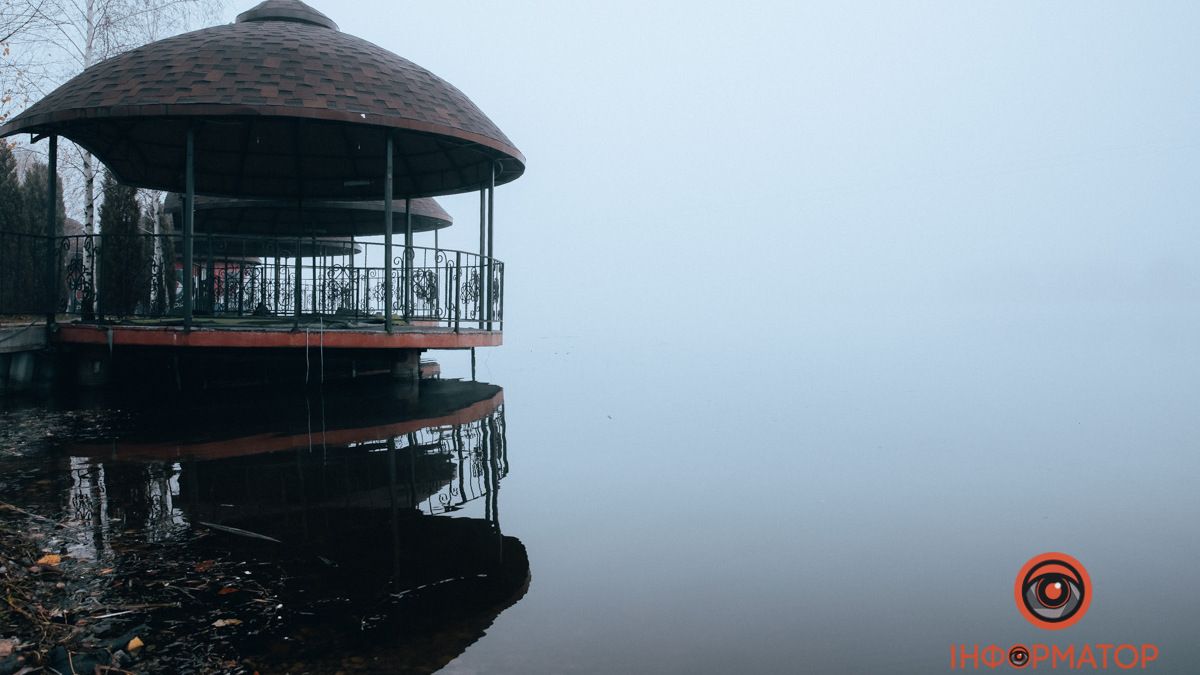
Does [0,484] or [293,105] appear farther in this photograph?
[293,105]

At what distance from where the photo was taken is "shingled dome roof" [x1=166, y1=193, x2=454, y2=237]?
20219 mm

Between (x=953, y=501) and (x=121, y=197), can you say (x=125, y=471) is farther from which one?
(x=121, y=197)

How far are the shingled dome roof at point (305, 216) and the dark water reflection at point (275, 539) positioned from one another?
10933 mm

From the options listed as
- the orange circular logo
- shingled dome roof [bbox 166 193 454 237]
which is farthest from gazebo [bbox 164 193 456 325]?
the orange circular logo

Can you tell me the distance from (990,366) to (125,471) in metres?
31.4

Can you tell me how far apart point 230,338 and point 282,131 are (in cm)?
552

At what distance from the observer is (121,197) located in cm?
1827

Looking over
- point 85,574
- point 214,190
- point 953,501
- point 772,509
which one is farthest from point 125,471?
point 214,190

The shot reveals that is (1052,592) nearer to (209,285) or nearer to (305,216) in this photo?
(209,285)

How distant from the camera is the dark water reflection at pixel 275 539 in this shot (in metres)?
3.83

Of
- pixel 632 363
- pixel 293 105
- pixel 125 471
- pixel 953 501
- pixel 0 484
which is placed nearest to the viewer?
pixel 0 484

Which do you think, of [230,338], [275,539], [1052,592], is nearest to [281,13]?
[230,338]

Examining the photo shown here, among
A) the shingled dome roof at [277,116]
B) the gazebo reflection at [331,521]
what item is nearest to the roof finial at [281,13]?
the shingled dome roof at [277,116]

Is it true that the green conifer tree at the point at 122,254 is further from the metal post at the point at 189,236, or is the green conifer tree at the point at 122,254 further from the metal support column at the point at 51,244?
the metal post at the point at 189,236
